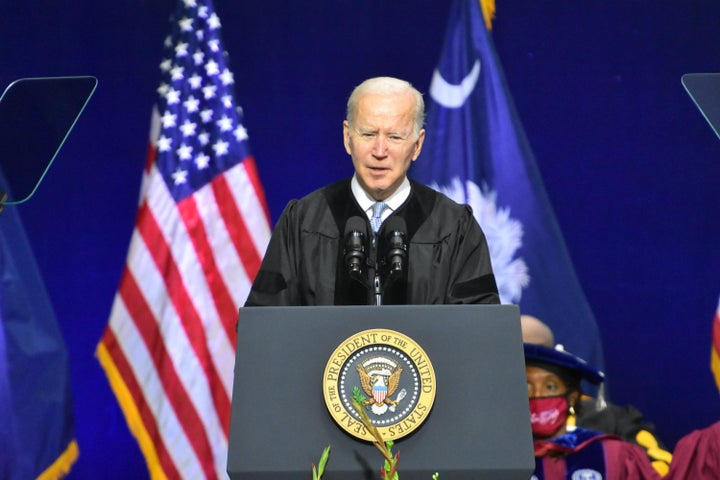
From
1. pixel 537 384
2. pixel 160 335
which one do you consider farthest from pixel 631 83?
pixel 160 335

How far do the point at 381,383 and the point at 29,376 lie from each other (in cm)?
321

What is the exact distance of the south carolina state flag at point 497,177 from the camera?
486 cm

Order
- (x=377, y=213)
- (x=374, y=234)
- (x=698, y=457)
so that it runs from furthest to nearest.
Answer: (x=698, y=457)
(x=377, y=213)
(x=374, y=234)

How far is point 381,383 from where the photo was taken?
1.97 metres

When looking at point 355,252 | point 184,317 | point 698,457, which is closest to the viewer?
point 355,252

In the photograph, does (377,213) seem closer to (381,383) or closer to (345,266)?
(345,266)

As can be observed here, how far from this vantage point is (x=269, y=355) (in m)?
2.02

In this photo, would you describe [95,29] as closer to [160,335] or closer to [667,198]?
[160,335]

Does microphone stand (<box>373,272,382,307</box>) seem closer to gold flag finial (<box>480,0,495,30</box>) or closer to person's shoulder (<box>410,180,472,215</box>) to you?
person's shoulder (<box>410,180,472,215</box>)

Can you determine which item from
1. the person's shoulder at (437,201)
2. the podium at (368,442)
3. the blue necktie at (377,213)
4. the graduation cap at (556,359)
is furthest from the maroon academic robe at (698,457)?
the podium at (368,442)

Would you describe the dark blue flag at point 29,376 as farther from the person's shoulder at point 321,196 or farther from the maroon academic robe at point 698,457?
the maroon academic robe at point 698,457

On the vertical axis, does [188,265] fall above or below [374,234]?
below

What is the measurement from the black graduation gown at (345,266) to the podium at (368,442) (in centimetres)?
60

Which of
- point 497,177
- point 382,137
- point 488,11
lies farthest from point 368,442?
point 488,11
